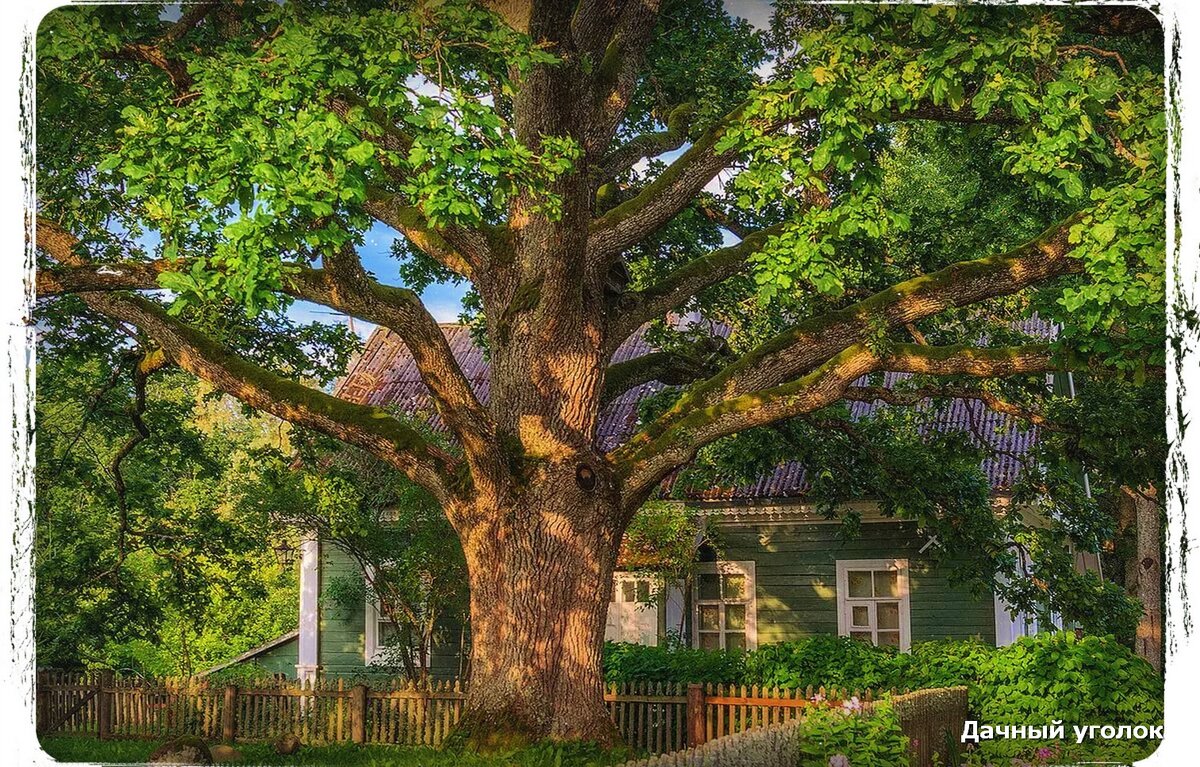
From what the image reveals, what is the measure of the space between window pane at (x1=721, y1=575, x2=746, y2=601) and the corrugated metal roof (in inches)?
58.4

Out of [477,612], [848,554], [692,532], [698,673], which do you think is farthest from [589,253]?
[848,554]

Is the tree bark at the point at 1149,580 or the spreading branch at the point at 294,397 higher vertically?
the spreading branch at the point at 294,397

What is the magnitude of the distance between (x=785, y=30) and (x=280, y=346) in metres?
8.11

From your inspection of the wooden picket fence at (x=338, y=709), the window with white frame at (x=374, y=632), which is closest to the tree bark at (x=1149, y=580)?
the wooden picket fence at (x=338, y=709)

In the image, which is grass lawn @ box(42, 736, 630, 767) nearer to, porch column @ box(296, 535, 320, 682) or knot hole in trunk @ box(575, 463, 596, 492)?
knot hole in trunk @ box(575, 463, 596, 492)

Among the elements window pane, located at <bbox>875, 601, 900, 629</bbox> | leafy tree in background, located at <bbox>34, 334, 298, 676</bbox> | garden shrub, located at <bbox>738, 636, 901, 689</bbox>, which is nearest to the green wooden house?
window pane, located at <bbox>875, 601, 900, 629</bbox>

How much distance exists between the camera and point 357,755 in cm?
1541

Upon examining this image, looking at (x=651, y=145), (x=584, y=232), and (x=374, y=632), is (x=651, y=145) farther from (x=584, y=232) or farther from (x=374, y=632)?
(x=374, y=632)

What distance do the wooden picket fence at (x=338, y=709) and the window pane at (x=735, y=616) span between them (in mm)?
4583

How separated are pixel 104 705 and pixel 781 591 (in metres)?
11.4

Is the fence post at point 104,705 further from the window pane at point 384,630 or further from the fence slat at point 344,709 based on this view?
the window pane at point 384,630

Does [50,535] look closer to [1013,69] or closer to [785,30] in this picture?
[785,30]

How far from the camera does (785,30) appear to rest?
16391mm

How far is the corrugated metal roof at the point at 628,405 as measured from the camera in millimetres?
20812
